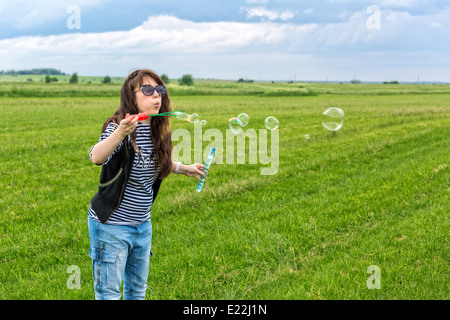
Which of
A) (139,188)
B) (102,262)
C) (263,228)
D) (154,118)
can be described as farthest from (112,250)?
(263,228)

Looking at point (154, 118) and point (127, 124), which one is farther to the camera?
point (154, 118)

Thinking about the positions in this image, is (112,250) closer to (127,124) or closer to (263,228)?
(127,124)

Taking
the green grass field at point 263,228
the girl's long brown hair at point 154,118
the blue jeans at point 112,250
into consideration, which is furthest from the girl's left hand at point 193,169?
the green grass field at point 263,228

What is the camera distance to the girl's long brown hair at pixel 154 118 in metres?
3.26

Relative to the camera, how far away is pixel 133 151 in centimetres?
324

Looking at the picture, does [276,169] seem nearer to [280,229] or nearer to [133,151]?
[280,229]

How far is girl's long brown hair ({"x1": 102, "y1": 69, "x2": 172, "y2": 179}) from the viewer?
3258 millimetres

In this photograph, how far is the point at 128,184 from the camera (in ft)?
10.8

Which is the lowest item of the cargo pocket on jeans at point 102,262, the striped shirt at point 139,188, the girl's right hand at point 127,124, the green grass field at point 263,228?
the green grass field at point 263,228

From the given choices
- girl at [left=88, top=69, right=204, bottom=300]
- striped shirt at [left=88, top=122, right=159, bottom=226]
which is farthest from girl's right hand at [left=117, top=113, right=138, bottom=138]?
striped shirt at [left=88, top=122, right=159, bottom=226]

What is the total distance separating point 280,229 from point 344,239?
2.89 feet

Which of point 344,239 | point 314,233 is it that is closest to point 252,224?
point 314,233

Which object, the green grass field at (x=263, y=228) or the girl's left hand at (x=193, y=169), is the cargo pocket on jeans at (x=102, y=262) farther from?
the green grass field at (x=263, y=228)

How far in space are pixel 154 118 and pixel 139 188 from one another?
1.90 feet
